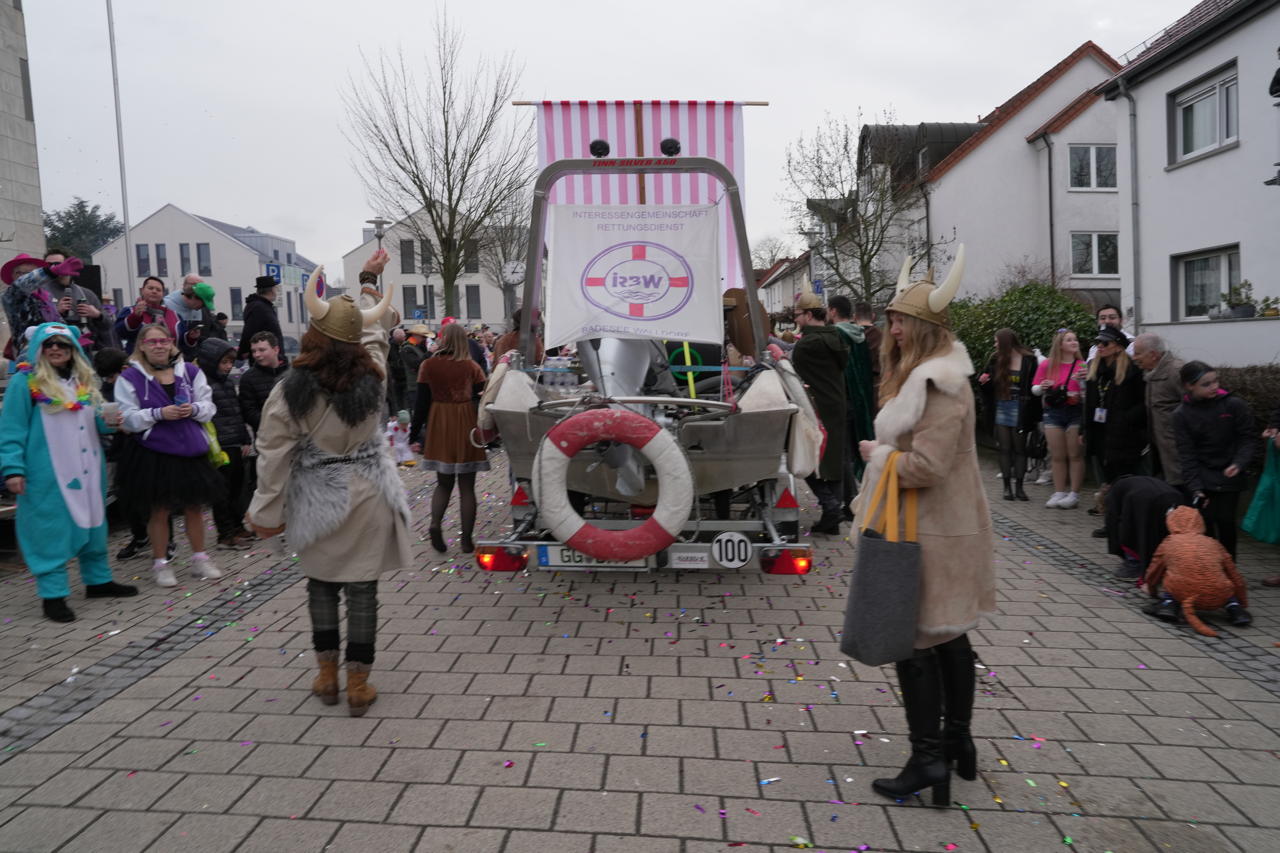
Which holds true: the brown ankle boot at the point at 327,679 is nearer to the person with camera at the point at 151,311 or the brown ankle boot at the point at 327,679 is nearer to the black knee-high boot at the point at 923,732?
the black knee-high boot at the point at 923,732

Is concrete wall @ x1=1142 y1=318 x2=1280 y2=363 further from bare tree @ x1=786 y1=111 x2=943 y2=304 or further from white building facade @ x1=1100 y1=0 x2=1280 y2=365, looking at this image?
bare tree @ x1=786 y1=111 x2=943 y2=304

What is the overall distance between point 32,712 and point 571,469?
9.98ft

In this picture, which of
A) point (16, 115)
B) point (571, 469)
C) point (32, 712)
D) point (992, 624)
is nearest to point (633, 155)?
point (571, 469)

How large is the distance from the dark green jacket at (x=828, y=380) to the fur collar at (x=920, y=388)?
4.38m

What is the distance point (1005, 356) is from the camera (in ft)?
31.5

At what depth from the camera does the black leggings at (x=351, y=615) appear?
4.12 meters

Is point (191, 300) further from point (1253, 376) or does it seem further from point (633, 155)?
point (1253, 376)

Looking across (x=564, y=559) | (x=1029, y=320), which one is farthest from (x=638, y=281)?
(x=1029, y=320)

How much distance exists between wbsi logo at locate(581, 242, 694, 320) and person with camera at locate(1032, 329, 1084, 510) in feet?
15.9

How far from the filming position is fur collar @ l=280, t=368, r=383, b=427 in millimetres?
4012

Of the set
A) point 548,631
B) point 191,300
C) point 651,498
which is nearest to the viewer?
point 548,631

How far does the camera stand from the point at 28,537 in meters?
5.57

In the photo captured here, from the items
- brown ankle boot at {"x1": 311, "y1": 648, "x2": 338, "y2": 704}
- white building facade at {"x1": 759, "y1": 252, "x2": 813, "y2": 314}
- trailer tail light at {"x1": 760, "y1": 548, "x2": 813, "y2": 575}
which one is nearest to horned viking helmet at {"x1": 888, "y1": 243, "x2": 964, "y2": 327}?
trailer tail light at {"x1": 760, "y1": 548, "x2": 813, "y2": 575}

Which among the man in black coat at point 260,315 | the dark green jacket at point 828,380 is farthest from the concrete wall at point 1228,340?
the man in black coat at point 260,315
